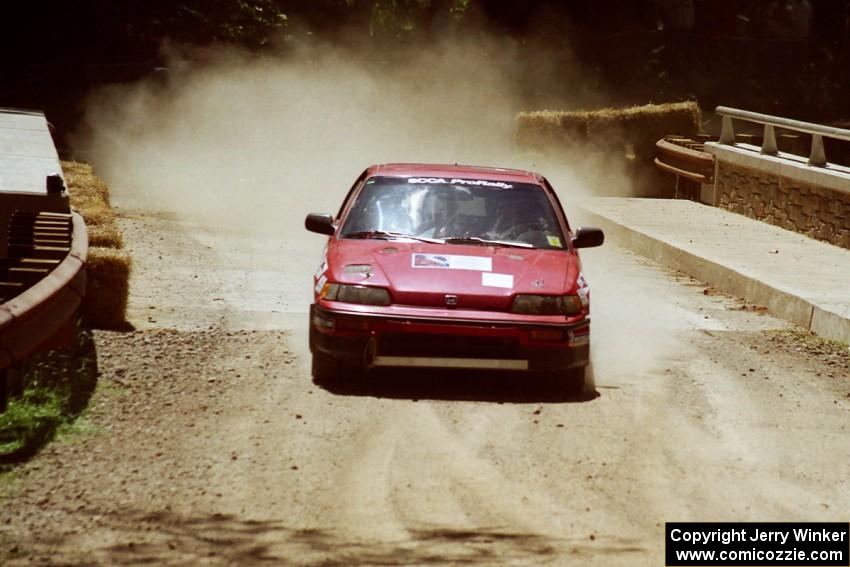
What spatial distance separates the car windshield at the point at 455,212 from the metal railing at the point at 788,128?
610cm

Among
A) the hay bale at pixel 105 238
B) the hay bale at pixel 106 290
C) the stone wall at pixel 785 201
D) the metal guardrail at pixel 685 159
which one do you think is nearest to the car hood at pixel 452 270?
the hay bale at pixel 106 290

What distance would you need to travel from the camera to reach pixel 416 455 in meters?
7.99

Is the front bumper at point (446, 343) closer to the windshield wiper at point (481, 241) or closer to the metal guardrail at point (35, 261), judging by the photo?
the windshield wiper at point (481, 241)

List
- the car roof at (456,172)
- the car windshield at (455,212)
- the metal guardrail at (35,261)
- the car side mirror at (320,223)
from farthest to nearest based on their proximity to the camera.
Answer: the car roof at (456,172) → the car side mirror at (320,223) → the car windshield at (455,212) → the metal guardrail at (35,261)

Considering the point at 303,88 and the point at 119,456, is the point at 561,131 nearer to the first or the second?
the point at 303,88

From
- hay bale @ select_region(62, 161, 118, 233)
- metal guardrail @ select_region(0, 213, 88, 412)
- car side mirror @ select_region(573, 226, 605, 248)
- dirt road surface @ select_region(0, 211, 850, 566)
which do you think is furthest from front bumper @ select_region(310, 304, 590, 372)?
hay bale @ select_region(62, 161, 118, 233)

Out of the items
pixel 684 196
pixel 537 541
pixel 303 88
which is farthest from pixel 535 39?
pixel 537 541

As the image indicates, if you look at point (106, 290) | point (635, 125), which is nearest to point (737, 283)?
point (106, 290)

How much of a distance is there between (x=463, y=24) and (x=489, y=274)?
39420 mm

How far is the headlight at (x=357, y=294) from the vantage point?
31.2 feet

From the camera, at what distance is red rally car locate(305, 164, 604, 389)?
9.35 metres

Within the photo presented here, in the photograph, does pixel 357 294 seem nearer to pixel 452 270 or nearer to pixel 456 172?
pixel 452 270

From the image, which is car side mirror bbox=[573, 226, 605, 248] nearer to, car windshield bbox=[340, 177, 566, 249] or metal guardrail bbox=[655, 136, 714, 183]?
car windshield bbox=[340, 177, 566, 249]

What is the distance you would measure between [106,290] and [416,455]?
13.8ft
